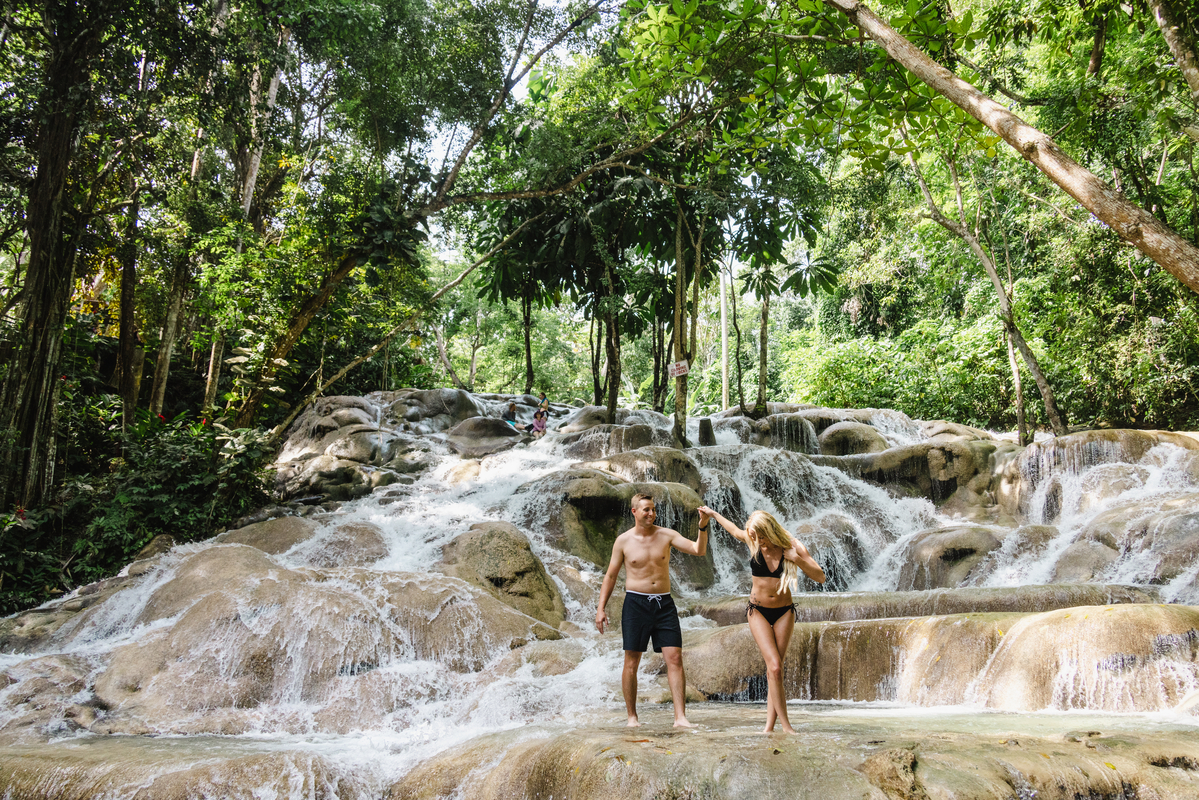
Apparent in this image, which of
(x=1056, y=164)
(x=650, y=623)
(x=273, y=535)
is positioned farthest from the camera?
(x=273, y=535)

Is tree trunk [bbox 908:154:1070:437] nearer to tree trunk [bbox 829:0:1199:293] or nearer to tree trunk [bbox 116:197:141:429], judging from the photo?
tree trunk [bbox 829:0:1199:293]

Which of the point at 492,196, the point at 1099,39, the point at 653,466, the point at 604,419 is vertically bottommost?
the point at 653,466

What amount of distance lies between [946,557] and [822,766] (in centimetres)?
758

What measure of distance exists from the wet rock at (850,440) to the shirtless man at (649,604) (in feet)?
37.5

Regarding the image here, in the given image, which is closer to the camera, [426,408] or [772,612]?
[772,612]

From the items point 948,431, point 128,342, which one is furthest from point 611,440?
point 128,342

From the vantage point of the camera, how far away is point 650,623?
4.39 m

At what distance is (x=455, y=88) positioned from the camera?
12102 millimetres

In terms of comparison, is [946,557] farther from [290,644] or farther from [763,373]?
[290,644]

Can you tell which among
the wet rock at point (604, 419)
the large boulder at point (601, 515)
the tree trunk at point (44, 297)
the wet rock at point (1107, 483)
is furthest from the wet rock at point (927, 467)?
the tree trunk at point (44, 297)

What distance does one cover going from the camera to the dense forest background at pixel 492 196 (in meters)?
6.36

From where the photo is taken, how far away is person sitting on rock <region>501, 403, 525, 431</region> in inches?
724

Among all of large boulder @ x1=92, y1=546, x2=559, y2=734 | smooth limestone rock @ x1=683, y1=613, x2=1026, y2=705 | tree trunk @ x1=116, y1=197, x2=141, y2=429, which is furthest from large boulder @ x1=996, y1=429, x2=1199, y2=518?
tree trunk @ x1=116, y1=197, x2=141, y2=429

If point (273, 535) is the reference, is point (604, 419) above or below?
above
